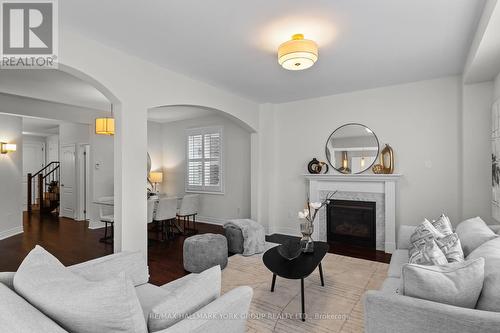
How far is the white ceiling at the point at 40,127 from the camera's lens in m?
7.22

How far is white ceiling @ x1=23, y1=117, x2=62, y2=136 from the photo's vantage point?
23.7 ft

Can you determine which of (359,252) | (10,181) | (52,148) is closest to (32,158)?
(52,148)

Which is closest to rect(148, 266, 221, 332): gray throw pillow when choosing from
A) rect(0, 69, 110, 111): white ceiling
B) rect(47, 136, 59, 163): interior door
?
rect(0, 69, 110, 111): white ceiling

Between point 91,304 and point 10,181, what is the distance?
240 inches

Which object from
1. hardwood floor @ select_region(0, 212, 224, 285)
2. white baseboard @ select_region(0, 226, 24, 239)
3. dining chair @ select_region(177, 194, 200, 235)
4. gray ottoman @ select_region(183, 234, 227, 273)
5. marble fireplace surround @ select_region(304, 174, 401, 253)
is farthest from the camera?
dining chair @ select_region(177, 194, 200, 235)

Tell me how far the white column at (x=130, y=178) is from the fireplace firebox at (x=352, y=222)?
327 cm

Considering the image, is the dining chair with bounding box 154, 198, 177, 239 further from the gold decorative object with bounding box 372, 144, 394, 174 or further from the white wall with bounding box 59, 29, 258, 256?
the gold decorative object with bounding box 372, 144, 394, 174

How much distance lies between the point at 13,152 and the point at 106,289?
624 cm

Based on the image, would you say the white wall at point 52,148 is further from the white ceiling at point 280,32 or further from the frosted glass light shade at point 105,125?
the white ceiling at point 280,32

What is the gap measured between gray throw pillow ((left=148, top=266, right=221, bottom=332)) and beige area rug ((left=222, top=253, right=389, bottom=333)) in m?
1.04

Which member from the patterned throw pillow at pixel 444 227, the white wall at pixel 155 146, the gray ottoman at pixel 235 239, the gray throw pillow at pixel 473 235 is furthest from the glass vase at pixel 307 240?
the white wall at pixel 155 146

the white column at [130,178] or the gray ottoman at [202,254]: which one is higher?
the white column at [130,178]

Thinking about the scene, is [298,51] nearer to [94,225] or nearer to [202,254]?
[202,254]

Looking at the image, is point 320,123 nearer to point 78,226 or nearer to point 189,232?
point 189,232
